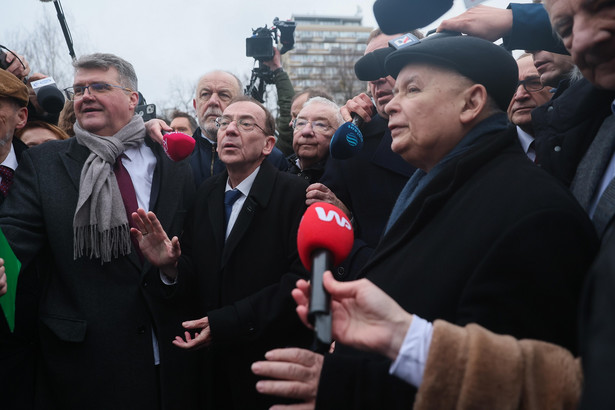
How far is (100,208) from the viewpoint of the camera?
91.8 inches

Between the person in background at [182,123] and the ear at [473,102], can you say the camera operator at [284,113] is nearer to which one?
the person in background at [182,123]

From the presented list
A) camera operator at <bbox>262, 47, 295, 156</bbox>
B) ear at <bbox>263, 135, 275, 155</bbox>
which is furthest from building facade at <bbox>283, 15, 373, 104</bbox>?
ear at <bbox>263, 135, 275, 155</bbox>

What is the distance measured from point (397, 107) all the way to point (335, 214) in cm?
60

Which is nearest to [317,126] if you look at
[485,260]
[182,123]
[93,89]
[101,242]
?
[93,89]

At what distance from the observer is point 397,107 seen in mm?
1700

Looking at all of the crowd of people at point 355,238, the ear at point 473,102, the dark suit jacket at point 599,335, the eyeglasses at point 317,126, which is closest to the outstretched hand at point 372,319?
the crowd of people at point 355,238

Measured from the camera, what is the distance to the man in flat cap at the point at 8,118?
2.35 metres

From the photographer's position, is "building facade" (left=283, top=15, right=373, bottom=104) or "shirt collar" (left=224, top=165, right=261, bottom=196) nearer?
"shirt collar" (left=224, top=165, right=261, bottom=196)

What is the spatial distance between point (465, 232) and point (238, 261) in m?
1.51

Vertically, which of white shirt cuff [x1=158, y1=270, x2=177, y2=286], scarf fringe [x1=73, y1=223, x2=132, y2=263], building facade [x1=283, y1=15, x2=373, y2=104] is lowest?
building facade [x1=283, y1=15, x2=373, y2=104]

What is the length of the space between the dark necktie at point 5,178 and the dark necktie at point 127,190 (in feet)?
1.73

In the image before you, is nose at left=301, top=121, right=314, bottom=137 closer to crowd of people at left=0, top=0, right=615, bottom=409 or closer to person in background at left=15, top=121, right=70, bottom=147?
crowd of people at left=0, top=0, right=615, bottom=409

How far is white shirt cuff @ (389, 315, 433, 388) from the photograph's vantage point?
1.01 meters

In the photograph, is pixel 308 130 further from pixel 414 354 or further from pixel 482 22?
pixel 414 354
